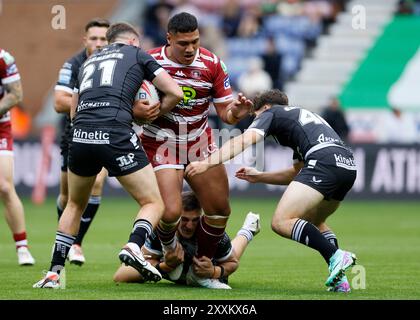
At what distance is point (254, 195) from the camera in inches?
826

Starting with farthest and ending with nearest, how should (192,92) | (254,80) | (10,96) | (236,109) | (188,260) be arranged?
(254,80) → (10,96) → (192,92) → (188,260) → (236,109)

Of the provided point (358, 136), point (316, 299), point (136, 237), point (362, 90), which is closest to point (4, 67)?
point (136, 237)

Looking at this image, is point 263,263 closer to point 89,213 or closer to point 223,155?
point 89,213

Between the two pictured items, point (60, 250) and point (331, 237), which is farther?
point (331, 237)

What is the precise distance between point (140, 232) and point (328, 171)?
176 cm

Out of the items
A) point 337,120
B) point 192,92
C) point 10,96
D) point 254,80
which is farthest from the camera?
point 254,80

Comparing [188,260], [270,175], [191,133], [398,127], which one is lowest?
[398,127]

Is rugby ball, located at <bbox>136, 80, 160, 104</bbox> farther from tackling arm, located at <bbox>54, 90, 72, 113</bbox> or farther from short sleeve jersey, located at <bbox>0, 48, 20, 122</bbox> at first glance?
short sleeve jersey, located at <bbox>0, 48, 20, 122</bbox>

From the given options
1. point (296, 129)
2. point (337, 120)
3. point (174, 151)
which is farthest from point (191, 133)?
point (337, 120)

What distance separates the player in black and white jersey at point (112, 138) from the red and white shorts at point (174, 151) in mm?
767

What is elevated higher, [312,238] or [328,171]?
[328,171]

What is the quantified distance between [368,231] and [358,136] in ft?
28.1

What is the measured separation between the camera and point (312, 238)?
832 centimetres

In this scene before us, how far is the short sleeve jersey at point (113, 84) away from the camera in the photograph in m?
8.30
